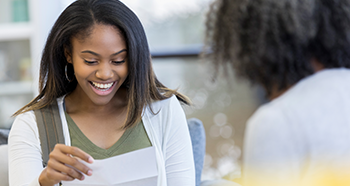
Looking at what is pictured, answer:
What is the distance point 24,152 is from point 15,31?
1993 mm

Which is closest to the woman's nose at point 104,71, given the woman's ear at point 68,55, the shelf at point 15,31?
→ the woman's ear at point 68,55

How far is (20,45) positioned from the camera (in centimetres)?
286

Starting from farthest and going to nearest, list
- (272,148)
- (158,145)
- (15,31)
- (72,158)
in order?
(15,31) → (158,145) → (72,158) → (272,148)

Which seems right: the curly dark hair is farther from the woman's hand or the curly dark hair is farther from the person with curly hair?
the woman's hand

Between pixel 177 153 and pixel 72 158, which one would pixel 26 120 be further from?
pixel 177 153

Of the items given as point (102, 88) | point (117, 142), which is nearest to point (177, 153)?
point (117, 142)

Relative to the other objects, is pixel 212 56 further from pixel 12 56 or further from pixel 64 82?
pixel 12 56

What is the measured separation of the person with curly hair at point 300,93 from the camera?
0.74 m

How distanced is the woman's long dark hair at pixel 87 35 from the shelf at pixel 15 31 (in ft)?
5.96

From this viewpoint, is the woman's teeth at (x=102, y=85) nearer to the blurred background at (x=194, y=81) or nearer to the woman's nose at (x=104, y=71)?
the woman's nose at (x=104, y=71)

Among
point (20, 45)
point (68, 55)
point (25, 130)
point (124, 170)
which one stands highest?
point (20, 45)

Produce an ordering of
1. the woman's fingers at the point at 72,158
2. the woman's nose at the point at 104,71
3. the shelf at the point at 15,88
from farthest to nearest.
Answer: the shelf at the point at 15,88, the woman's nose at the point at 104,71, the woman's fingers at the point at 72,158

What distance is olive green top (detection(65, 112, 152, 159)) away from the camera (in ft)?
3.56

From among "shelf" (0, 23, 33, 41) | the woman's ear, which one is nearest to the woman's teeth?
the woman's ear
